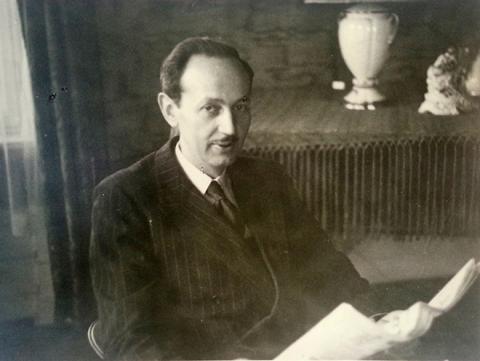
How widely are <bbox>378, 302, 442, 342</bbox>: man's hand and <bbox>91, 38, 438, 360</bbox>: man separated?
81mm

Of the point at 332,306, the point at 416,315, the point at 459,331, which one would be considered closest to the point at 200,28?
the point at 332,306

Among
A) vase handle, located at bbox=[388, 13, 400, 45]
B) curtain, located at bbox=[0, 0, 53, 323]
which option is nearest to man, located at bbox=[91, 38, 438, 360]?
curtain, located at bbox=[0, 0, 53, 323]

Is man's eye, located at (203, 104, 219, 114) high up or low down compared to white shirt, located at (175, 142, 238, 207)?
up

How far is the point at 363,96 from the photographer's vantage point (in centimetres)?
136

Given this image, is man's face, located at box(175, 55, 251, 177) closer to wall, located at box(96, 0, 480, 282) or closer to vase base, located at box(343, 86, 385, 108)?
wall, located at box(96, 0, 480, 282)

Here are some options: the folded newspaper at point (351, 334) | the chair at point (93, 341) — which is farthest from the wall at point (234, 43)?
the folded newspaper at point (351, 334)

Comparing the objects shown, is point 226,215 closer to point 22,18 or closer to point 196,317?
point 196,317

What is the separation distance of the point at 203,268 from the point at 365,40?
0.62 metres

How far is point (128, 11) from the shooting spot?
1.34 meters

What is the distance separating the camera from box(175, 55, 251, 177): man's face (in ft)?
4.21

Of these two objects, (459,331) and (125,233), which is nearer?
(125,233)

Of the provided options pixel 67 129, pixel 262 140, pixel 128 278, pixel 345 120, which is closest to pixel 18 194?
pixel 67 129

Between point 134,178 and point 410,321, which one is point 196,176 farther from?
point 410,321

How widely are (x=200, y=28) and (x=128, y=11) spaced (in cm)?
16
